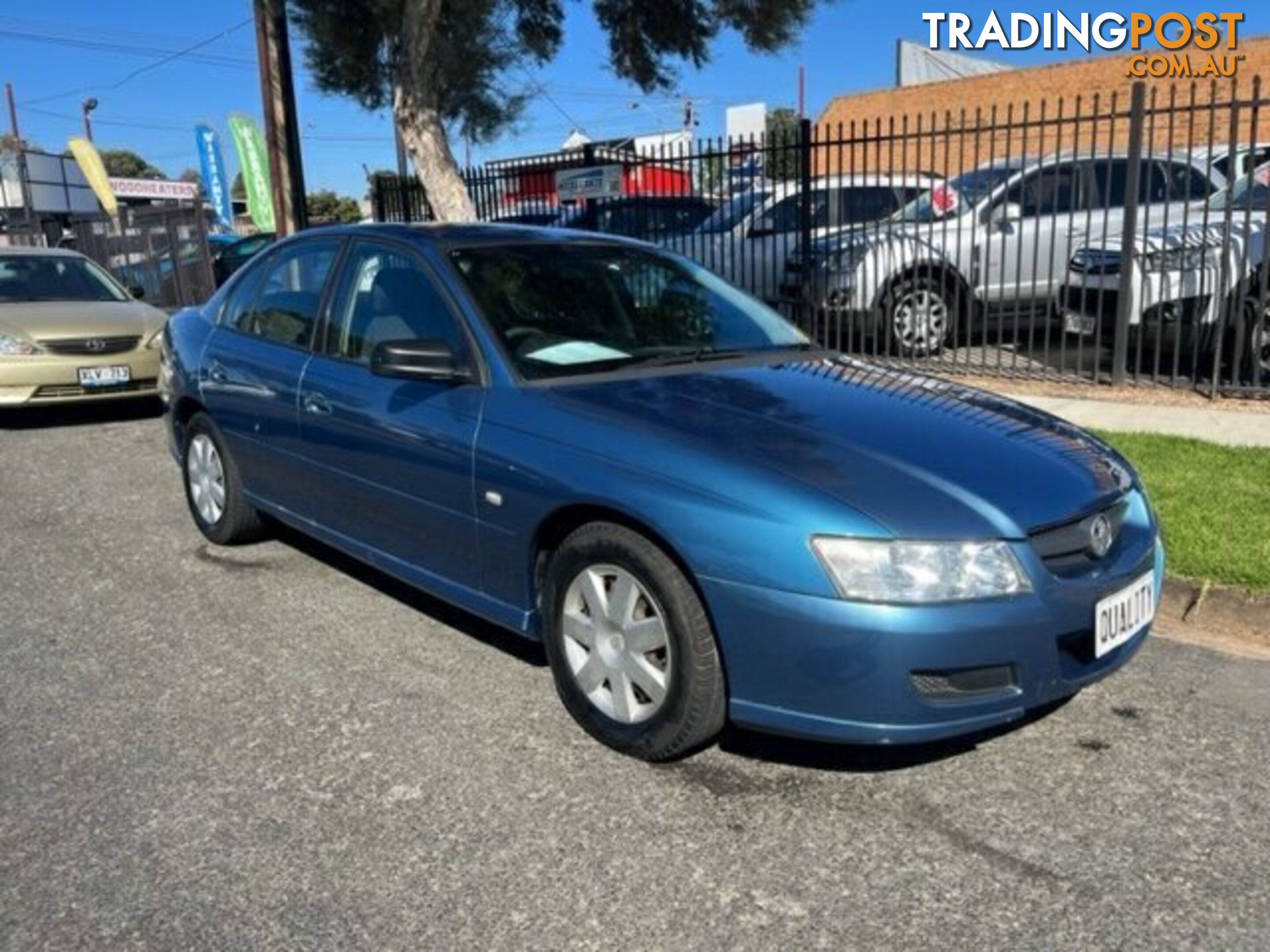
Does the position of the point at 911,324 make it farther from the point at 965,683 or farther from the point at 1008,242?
the point at 965,683

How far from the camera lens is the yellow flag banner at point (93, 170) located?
25.1 m

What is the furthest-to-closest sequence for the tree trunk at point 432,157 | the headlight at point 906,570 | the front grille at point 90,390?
the tree trunk at point 432,157, the front grille at point 90,390, the headlight at point 906,570

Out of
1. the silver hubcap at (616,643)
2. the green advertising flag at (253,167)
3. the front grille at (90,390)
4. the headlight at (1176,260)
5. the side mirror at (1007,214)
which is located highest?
the green advertising flag at (253,167)

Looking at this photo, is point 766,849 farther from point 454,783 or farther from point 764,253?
point 764,253

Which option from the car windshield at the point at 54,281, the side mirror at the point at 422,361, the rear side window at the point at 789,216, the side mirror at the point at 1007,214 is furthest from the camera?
the rear side window at the point at 789,216

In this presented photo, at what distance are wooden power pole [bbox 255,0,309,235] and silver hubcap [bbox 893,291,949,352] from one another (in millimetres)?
6090

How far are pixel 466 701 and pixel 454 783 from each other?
22.0 inches

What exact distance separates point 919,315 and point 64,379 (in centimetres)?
713

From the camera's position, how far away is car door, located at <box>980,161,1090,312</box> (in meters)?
9.48

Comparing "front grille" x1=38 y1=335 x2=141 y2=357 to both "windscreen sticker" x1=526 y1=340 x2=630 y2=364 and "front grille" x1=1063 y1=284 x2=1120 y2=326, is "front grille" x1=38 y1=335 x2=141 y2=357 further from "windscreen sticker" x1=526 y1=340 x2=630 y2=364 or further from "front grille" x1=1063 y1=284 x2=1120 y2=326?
"front grille" x1=1063 y1=284 x2=1120 y2=326

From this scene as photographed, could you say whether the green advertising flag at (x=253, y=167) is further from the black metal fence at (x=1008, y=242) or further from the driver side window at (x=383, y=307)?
the driver side window at (x=383, y=307)

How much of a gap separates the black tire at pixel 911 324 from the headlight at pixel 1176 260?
76.4 inches

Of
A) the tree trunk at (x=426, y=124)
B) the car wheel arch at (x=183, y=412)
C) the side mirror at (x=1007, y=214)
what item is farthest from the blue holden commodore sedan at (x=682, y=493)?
the tree trunk at (x=426, y=124)

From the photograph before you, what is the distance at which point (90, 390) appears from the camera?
29.2 feet
